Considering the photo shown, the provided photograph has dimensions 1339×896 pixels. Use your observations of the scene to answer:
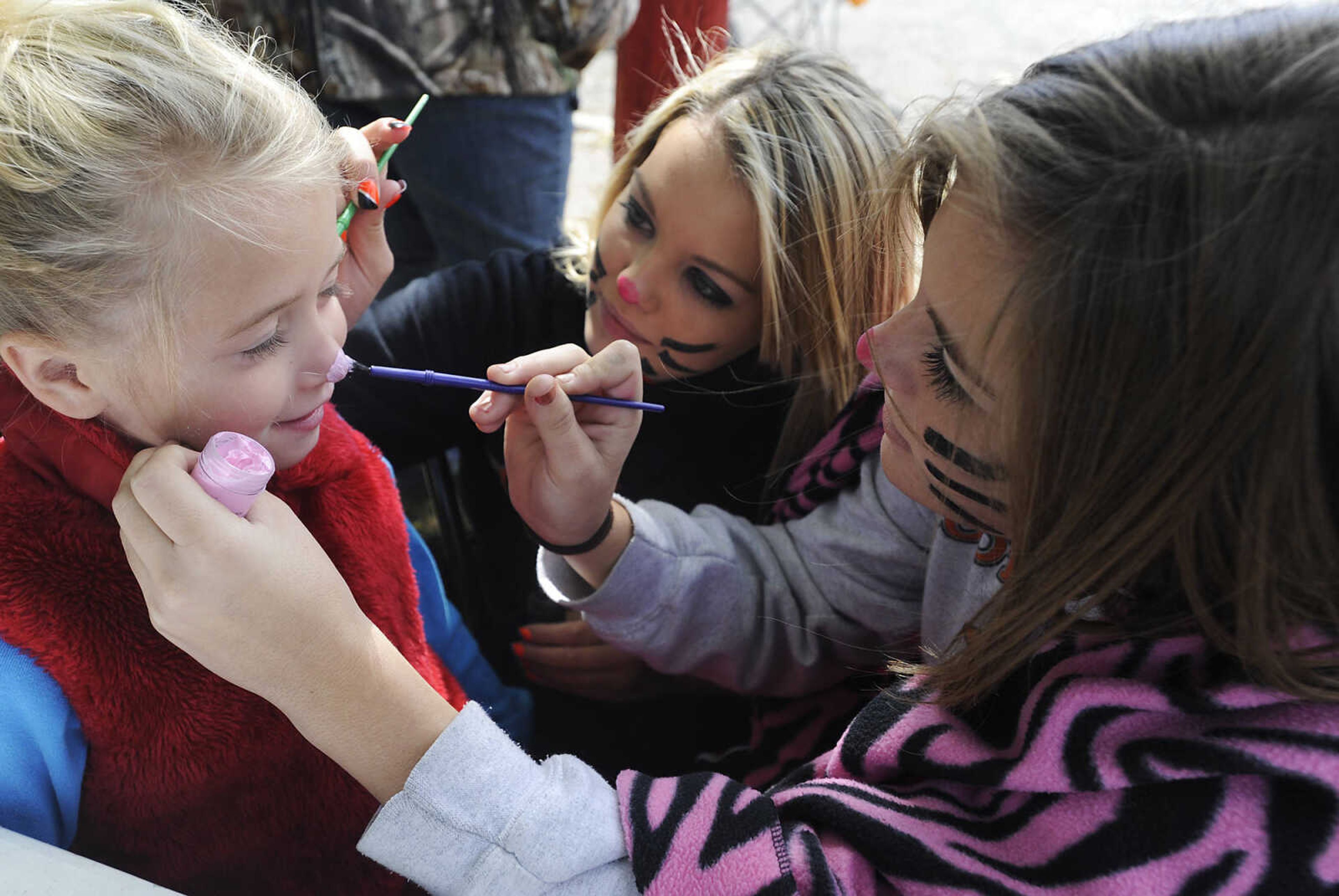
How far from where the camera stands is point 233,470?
27.9 inches

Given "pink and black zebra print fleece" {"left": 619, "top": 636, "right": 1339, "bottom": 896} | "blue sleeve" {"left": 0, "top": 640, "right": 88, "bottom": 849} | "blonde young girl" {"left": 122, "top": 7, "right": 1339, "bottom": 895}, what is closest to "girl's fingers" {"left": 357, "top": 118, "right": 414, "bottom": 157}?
"blonde young girl" {"left": 122, "top": 7, "right": 1339, "bottom": 895}

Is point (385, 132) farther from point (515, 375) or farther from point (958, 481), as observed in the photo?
point (958, 481)

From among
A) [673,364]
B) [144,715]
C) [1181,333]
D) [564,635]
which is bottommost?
[564,635]

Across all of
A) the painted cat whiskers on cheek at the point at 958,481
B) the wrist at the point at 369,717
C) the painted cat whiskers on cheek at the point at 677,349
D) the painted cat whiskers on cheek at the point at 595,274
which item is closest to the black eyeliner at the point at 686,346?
the painted cat whiskers on cheek at the point at 677,349

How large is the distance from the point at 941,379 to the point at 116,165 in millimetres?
624

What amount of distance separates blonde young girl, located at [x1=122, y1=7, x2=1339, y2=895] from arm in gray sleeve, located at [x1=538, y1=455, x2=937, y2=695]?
0.74ft

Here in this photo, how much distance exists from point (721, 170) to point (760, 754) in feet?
2.25

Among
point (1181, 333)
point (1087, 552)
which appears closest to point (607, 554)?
point (1087, 552)

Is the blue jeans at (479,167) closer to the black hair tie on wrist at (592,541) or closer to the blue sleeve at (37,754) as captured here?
the black hair tie on wrist at (592,541)

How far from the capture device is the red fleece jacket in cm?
77

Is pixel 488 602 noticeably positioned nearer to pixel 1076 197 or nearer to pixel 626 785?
pixel 626 785

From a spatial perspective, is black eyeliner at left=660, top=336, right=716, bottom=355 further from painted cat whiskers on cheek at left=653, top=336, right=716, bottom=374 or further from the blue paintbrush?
the blue paintbrush

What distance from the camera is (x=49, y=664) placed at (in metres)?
0.75

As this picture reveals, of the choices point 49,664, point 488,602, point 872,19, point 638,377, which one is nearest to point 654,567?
point 638,377
